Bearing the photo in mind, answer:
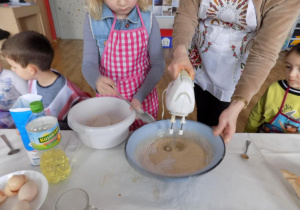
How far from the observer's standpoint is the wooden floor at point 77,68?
2.59 meters

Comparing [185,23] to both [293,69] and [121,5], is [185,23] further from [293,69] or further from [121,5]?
[293,69]

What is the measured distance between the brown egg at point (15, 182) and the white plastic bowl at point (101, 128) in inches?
8.2

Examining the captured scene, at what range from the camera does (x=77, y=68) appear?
3.35 metres

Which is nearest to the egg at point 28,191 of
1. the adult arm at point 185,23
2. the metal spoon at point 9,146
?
the metal spoon at point 9,146

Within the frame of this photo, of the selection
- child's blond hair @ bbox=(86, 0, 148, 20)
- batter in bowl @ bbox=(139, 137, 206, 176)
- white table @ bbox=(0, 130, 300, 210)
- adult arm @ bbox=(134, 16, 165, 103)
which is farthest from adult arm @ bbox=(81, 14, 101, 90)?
batter in bowl @ bbox=(139, 137, 206, 176)

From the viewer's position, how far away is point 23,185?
61 centimetres

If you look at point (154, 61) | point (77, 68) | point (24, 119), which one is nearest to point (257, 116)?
point (154, 61)

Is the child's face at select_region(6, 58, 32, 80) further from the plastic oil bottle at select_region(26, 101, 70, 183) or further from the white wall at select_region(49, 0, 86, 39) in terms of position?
the white wall at select_region(49, 0, 86, 39)

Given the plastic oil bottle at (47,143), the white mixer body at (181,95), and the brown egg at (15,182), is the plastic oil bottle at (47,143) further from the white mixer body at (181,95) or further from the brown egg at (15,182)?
the white mixer body at (181,95)

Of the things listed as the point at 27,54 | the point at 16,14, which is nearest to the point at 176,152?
the point at 27,54

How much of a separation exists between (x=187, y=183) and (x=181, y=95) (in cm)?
28

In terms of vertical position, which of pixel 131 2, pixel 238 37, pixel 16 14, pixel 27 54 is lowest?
pixel 16 14

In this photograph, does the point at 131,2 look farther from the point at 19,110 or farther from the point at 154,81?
the point at 19,110

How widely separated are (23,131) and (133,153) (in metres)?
0.36
